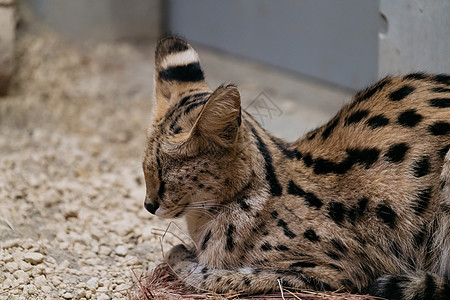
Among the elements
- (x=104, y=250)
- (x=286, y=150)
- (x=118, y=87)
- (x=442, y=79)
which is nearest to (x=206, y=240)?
(x=286, y=150)

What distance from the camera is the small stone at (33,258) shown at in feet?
12.0

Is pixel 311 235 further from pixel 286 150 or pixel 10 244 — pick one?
pixel 10 244

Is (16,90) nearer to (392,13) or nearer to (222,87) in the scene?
(392,13)

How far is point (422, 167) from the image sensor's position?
3.22 m

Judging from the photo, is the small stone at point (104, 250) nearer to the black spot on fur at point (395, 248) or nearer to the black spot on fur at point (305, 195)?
the black spot on fur at point (305, 195)

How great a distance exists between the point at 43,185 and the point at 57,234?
0.91m

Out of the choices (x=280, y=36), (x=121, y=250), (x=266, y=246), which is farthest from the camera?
(x=280, y=36)

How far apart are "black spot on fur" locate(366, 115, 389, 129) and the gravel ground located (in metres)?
1.51

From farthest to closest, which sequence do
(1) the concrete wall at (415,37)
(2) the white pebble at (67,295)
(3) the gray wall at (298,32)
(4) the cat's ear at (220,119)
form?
(3) the gray wall at (298,32), (1) the concrete wall at (415,37), (2) the white pebble at (67,295), (4) the cat's ear at (220,119)

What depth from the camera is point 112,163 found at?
19.0 ft

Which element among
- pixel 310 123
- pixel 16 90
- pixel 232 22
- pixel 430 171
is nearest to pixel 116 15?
pixel 232 22

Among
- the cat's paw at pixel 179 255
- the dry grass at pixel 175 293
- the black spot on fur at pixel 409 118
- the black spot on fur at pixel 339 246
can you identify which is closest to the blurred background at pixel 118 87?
the dry grass at pixel 175 293

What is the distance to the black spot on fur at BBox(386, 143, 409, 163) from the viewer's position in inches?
128

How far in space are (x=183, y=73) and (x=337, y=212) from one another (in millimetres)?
1154
